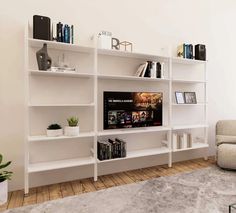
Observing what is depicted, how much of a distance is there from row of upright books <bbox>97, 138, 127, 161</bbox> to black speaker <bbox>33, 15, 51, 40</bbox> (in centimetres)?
151

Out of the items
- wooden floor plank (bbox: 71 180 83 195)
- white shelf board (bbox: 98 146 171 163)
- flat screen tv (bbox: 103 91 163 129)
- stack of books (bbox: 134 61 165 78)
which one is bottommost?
wooden floor plank (bbox: 71 180 83 195)

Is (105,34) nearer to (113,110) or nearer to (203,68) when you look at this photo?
(113,110)

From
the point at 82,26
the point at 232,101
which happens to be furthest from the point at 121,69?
the point at 232,101

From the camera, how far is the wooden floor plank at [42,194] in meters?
2.13

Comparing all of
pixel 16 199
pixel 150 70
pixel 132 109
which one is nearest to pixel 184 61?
pixel 150 70

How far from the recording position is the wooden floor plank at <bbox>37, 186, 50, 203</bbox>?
2.13m

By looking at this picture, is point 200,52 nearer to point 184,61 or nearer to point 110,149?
point 184,61

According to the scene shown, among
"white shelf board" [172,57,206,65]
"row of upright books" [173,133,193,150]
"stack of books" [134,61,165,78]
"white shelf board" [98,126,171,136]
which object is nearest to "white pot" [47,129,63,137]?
"white shelf board" [98,126,171,136]

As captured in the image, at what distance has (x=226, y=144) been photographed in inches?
119

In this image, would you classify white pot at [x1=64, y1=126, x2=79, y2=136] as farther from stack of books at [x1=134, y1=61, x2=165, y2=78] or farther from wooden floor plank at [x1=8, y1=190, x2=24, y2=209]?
stack of books at [x1=134, y1=61, x2=165, y2=78]

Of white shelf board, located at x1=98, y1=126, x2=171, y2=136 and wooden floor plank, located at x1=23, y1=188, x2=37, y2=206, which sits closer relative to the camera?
wooden floor plank, located at x1=23, y1=188, x2=37, y2=206

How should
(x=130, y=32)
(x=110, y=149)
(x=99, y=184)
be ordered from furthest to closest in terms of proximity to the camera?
(x=130, y=32)
(x=110, y=149)
(x=99, y=184)

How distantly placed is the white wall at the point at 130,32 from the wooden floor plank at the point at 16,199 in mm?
113

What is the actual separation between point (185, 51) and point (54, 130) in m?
2.40
